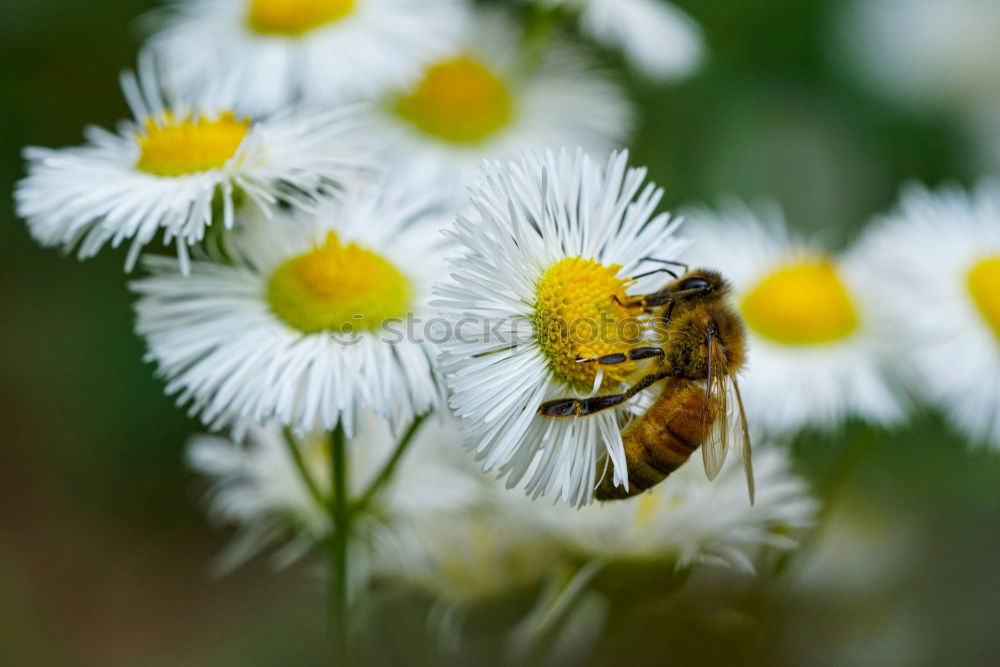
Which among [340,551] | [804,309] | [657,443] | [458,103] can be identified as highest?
[458,103]

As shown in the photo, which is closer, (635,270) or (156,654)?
(635,270)

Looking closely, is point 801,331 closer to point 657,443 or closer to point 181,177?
point 657,443

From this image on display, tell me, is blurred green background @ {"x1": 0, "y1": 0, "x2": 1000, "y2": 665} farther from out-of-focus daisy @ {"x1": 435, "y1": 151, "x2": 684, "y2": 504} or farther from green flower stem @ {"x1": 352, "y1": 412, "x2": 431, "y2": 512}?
out-of-focus daisy @ {"x1": 435, "y1": 151, "x2": 684, "y2": 504}

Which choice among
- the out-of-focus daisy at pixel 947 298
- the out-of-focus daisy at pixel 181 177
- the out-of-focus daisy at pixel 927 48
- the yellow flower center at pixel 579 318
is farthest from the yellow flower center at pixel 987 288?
the out-of-focus daisy at pixel 927 48

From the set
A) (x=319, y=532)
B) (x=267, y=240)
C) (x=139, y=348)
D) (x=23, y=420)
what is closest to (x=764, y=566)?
(x=319, y=532)

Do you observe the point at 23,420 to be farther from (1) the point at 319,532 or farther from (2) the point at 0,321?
(1) the point at 319,532

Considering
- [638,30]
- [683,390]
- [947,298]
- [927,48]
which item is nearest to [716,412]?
[683,390]

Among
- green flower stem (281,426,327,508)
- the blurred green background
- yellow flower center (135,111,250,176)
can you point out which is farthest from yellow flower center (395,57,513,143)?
green flower stem (281,426,327,508)
